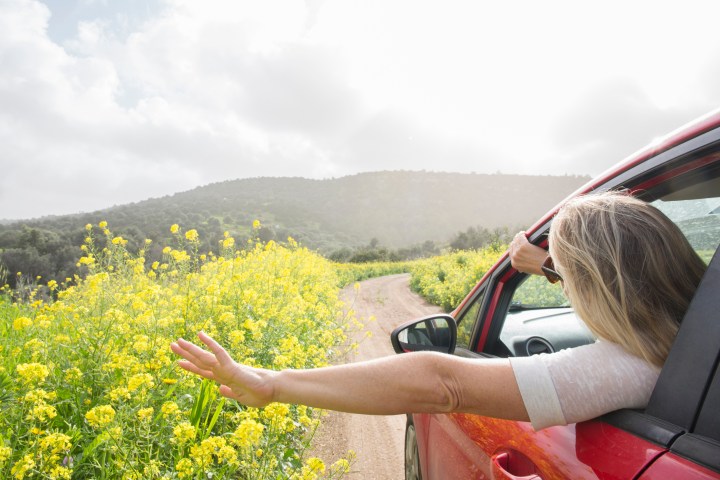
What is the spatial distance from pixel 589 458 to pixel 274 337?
12.5ft

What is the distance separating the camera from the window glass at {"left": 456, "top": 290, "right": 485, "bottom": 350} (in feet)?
6.93

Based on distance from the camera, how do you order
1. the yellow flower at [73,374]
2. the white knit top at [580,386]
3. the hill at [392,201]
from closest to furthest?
the white knit top at [580,386] < the yellow flower at [73,374] < the hill at [392,201]

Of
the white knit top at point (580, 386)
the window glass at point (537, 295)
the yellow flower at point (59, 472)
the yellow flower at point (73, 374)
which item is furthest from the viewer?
the yellow flower at point (73, 374)

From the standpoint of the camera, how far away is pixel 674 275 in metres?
1.04

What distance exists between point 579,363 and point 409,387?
40 cm

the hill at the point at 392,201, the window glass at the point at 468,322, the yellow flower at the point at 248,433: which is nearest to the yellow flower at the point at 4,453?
the yellow flower at the point at 248,433

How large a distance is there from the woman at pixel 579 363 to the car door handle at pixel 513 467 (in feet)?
0.85

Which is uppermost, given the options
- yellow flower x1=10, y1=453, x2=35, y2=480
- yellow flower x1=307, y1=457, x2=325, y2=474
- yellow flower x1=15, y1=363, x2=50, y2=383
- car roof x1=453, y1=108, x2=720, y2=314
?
car roof x1=453, y1=108, x2=720, y2=314

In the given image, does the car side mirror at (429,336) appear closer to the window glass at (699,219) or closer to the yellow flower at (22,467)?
the window glass at (699,219)

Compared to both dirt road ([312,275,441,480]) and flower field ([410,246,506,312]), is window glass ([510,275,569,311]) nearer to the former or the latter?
dirt road ([312,275,441,480])

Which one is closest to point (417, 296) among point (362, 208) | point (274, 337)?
point (274, 337)

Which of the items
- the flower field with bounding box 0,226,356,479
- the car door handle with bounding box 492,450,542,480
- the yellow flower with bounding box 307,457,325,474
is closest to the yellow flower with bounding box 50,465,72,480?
the flower field with bounding box 0,226,356,479

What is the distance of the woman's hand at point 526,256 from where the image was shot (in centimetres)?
163

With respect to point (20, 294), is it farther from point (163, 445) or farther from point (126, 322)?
point (163, 445)
